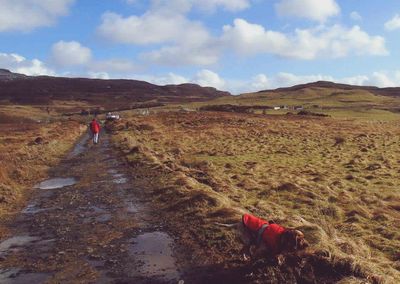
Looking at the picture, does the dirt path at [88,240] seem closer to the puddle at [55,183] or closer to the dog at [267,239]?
the puddle at [55,183]

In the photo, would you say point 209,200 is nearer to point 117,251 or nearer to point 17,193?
point 117,251

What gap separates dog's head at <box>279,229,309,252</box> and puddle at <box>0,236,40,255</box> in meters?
6.32

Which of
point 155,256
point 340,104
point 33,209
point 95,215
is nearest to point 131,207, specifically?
point 95,215

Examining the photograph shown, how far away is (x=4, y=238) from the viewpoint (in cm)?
1178

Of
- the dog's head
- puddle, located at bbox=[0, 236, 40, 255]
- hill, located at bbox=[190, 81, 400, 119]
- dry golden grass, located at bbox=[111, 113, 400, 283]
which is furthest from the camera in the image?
hill, located at bbox=[190, 81, 400, 119]

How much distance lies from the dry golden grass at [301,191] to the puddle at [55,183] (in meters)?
2.96

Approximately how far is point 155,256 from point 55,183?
11.2 m

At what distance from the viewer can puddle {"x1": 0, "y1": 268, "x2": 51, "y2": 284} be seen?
28.9 ft

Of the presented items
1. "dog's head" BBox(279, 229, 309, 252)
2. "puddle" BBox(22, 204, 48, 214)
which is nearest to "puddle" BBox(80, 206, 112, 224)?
"puddle" BBox(22, 204, 48, 214)

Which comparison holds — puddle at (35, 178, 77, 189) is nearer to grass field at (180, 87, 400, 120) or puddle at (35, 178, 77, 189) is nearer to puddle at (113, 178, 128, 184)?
puddle at (113, 178, 128, 184)

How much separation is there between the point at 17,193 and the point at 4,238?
5849 millimetres

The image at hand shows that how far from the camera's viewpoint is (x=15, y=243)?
11.4 m

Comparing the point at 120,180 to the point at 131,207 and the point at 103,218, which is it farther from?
the point at 103,218

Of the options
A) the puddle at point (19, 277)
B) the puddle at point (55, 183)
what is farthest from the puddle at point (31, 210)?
the puddle at point (19, 277)
